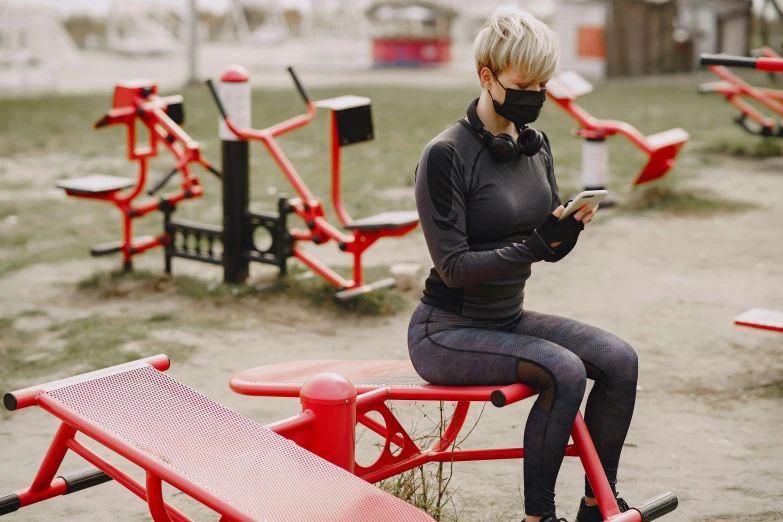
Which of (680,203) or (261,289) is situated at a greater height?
(680,203)

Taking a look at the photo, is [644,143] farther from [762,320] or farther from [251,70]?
[251,70]

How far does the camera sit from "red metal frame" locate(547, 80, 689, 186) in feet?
24.8

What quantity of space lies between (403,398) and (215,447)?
23.6 inches

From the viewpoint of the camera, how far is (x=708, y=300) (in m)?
5.88

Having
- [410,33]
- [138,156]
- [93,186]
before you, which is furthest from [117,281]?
[410,33]

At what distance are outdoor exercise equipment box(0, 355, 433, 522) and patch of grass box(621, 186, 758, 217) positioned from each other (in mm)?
5913

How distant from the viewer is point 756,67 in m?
3.63

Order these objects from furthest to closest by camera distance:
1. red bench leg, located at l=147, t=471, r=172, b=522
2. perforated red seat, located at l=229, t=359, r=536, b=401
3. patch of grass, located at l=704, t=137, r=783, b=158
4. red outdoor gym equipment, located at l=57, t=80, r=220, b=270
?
patch of grass, located at l=704, t=137, r=783, b=158 < red outdoor gym equipment, located at l=57, t=80, r=220, b=270 < perforated red seat, located at l=229, t=359, r=536, b=401 < red bench leg, located at l=147, t=471, r=172, b=522

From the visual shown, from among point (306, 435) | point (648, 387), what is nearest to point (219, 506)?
point (306, 435)

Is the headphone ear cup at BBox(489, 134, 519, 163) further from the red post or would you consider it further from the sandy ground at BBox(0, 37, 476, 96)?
the sandy ground at BBox(0, 37, 476, 96)

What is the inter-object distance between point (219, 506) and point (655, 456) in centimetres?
209

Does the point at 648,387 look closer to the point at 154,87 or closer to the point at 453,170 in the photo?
the point at 453,170

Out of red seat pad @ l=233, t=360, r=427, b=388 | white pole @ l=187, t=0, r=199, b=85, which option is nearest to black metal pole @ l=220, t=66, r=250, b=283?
red seat pad @ l=233, t=360, r=427, b=388

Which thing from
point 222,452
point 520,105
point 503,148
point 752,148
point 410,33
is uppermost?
point 410,33
